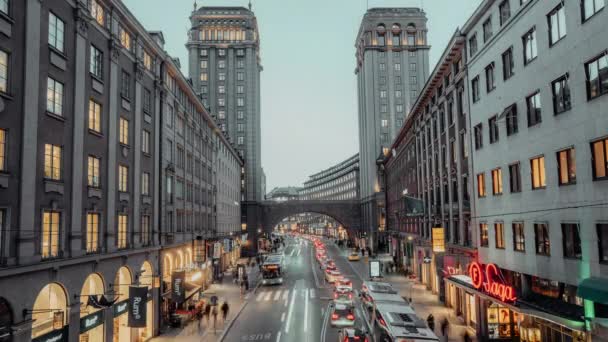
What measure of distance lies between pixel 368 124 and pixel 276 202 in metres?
28.5

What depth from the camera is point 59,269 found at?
71.8 feet

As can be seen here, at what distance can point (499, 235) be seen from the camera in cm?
2984

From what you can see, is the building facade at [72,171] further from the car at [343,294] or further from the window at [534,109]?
the window at [534,109]

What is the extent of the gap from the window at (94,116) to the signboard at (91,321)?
962cm

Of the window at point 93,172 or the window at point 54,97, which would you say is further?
the window at point 93,172

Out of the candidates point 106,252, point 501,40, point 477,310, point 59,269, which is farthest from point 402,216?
point 59,269

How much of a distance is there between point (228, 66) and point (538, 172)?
307 feet

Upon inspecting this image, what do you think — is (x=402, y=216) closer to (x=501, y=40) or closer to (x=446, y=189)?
(x=446, y=189)

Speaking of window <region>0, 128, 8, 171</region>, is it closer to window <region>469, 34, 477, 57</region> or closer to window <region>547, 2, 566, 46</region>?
window <region>547, 2, 566, 46</region>

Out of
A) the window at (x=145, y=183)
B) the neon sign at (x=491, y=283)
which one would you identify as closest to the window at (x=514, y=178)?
the neon sign at (x=491, y=283)

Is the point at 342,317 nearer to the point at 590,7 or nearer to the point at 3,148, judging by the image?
the point at 3,148

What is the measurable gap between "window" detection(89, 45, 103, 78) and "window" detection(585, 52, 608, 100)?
23.6 m

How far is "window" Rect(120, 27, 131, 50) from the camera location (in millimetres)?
30344

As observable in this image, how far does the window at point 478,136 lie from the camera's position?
107 feet
